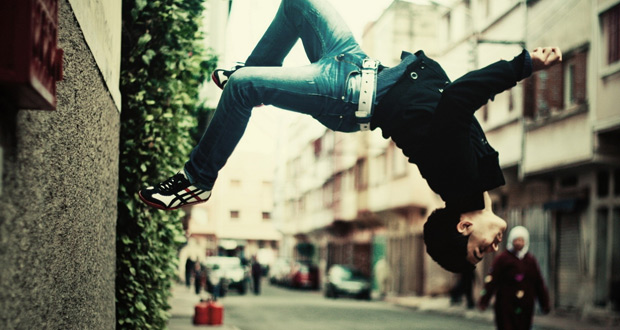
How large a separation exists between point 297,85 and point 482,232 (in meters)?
0.76

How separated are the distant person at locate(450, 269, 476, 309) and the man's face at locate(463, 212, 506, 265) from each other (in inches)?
1032

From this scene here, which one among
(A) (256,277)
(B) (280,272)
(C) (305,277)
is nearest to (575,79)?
(A) (256,277)

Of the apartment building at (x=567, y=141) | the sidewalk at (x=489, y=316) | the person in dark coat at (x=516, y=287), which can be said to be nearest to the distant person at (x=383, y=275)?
the sidewalk at (x=489, y=316)

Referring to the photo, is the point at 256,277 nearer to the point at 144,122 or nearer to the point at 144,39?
the point at 144,122

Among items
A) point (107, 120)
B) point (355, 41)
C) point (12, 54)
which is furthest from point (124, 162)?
point (12, 54)

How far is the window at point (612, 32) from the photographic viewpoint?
22516mm

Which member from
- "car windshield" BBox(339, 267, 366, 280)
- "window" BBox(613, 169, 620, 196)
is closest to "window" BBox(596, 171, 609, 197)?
"window" BBox(613, 169, 620, 196)

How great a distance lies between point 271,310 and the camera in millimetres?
27359

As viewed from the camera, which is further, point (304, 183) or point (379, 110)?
point (304, 183)

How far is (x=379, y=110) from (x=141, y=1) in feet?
14.4

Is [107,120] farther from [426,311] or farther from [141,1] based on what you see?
[426,311]

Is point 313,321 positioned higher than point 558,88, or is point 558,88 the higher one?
point 558,88

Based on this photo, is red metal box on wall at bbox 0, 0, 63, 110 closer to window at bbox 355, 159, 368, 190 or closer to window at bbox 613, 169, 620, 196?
window at bbox 613, 169, 620, 196

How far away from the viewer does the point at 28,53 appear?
224cm
